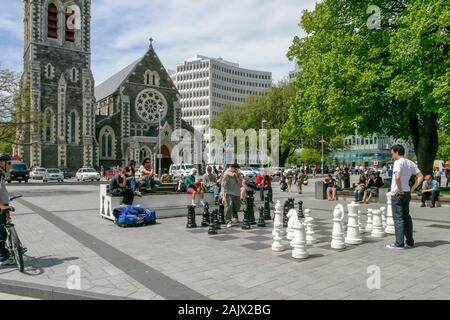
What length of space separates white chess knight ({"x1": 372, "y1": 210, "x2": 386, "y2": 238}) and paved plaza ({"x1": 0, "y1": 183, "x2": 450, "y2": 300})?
8.0 inches

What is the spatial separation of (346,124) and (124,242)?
51.5 ft

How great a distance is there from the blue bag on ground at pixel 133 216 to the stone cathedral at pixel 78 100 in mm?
38102

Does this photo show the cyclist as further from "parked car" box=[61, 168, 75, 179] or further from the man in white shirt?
"parked car" box=[61, 168, 75, 179]

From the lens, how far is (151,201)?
42.8ft

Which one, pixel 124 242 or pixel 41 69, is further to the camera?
pixel 41 69

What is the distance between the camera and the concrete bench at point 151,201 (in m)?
12.4

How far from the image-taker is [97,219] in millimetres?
12906

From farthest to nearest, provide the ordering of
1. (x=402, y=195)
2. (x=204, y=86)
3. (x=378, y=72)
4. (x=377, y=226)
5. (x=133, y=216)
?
(x=204, y=86)
(x=378, y=72)
(x=133, y=216)
(x=377, y=226)
(x=402, y=195)

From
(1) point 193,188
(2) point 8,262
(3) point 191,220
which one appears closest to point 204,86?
(1) point 193,188

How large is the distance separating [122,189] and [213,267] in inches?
263

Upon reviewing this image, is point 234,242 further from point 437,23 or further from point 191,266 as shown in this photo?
point 437,23

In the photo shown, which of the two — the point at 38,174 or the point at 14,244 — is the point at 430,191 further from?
the point at 38,174

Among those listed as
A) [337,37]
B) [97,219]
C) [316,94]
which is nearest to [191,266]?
[97,219]

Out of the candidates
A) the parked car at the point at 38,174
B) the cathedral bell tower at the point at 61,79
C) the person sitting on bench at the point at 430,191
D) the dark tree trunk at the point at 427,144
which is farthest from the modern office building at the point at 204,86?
the person sitting on bench at the point at 430,191
